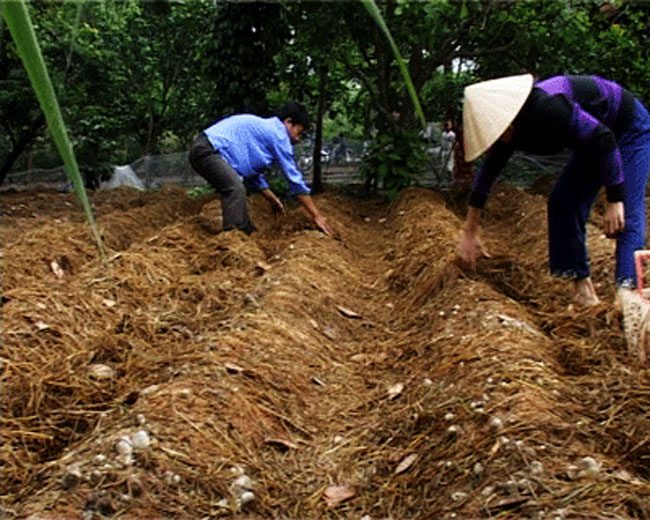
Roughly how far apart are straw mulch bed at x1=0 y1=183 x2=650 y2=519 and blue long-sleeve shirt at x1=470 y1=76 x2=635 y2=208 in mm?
657

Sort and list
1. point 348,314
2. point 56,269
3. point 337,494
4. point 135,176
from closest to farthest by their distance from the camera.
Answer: point 337,494 → point 348,314 → point 56,269 → point 135,176

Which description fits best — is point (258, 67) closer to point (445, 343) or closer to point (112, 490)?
point (445, 343)

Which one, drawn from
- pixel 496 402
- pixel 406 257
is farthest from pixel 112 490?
pixel 406 257

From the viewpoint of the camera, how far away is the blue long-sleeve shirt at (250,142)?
6082 millimetres

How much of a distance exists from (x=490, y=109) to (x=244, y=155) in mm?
3393

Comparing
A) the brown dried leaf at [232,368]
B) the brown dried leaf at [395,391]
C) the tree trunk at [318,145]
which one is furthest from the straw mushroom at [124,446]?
the tree trunk at [318,145]

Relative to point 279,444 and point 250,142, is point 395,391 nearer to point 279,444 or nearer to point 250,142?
point 279,444

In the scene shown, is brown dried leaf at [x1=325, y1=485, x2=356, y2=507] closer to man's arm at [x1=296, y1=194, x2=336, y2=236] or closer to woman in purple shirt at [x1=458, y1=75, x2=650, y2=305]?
woman in purple shirt at [x1=458, y1=75, x2=650, y2=305]

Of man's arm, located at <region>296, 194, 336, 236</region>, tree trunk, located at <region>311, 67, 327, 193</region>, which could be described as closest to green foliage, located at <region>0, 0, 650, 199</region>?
tree trunk, located at <region>311, 67, 327, 193</region>

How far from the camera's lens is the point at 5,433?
8.03 feet

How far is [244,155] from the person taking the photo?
246 inches

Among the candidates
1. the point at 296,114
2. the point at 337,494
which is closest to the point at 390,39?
the point at 337,494

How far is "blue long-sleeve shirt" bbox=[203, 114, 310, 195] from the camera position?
20.0ft

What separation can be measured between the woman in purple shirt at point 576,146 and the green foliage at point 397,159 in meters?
7.08
